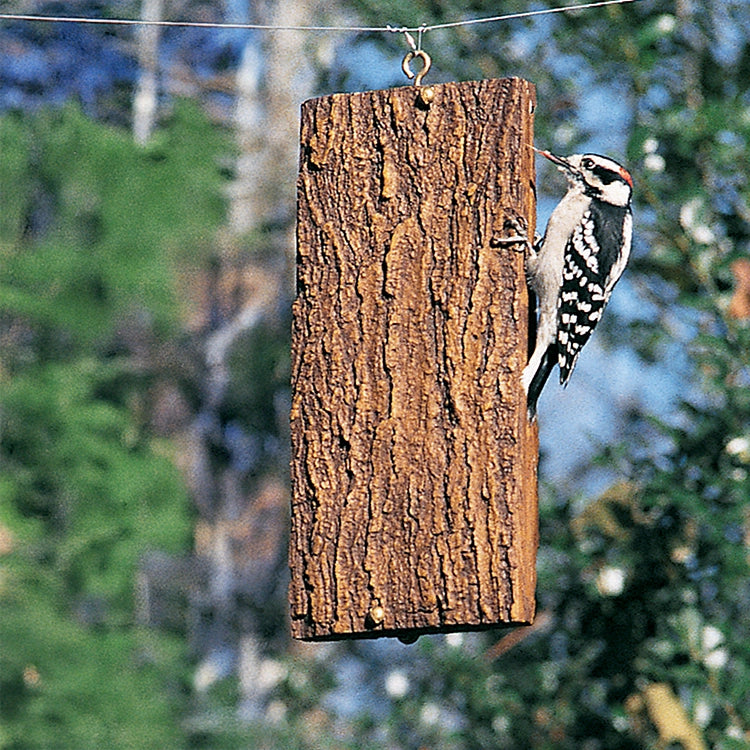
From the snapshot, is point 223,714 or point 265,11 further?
point 265,11

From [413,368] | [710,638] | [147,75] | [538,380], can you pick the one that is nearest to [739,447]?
[710,638]

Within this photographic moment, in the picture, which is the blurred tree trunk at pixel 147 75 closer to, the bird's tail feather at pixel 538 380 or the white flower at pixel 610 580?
the white flower at pixel 610 580

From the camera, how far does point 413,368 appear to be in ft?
10.1

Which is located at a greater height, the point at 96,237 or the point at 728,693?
the point at 96,237

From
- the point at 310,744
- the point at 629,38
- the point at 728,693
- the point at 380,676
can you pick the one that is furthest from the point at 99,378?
the point at 728,693

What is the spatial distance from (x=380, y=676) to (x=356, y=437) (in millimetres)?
3401

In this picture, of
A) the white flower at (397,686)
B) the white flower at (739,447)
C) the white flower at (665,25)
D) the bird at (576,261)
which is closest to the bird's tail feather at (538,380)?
the bird at (576,261)

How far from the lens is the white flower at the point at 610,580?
15.9ft

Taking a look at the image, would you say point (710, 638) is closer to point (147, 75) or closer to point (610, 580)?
point (610, 580)

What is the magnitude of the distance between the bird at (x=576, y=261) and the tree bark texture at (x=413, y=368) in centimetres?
12

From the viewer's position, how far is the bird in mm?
3271

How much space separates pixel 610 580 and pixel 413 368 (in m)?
1.96

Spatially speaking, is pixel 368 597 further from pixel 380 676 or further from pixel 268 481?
pixel 268 481

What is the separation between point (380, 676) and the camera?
20.7 feet
